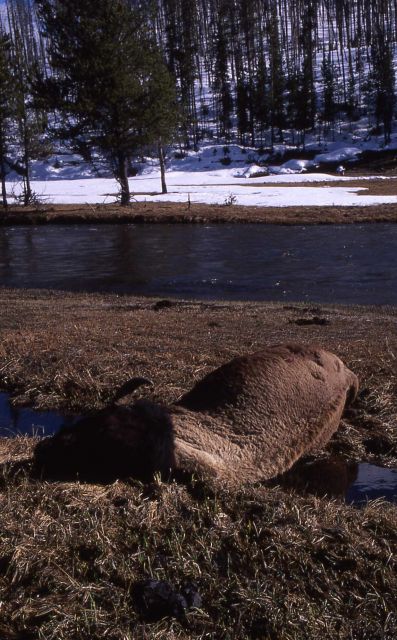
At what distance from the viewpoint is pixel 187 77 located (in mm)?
61156

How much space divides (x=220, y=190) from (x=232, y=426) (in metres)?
44.6

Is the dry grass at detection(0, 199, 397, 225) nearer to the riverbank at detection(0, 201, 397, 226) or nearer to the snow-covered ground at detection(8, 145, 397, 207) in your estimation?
the riverbank at detection(0, 201, 397, 226)

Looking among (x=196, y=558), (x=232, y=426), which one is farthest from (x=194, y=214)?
(x=196, y=558)

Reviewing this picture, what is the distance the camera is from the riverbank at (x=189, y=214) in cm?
3203

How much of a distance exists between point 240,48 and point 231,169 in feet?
116

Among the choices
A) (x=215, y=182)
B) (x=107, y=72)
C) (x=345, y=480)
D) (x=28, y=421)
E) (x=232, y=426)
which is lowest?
(x=345, y=480)

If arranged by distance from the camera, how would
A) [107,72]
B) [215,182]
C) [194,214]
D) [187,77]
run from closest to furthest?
[194,214] < [107,72] < [215,182] < [187,77]

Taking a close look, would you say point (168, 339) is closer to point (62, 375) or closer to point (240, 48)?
point (62, 375)

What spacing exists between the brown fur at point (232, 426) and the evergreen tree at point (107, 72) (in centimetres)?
3468

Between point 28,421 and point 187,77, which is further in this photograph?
→ point 187,77

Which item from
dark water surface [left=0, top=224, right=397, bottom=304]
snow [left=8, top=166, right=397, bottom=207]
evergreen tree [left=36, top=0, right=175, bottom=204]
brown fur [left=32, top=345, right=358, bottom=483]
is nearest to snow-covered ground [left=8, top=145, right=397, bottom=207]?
snow [left=8, top=166, right=397, bottom=207]

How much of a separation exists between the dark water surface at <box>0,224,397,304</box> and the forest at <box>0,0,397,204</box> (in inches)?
362

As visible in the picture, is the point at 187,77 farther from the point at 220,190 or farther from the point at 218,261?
the point at 218,261

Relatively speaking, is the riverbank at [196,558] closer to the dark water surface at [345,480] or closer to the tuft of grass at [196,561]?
the tuft of grass at [196,561]
